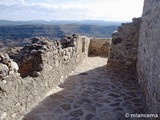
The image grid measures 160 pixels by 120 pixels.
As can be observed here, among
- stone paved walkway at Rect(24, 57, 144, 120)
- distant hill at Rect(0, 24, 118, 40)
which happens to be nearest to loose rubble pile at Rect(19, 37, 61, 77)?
stone paved walkway at Rect(24, 57, 144, 120)

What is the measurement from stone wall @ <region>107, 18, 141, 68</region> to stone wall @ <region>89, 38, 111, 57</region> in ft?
17.0

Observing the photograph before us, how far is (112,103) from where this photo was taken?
7152 mm

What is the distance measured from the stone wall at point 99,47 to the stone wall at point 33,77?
22.0 feet

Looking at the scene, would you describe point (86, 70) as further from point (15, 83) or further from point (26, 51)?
point (15, 83)

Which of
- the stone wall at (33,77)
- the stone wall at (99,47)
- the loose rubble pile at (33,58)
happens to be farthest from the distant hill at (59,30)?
the loose rubble pile at (33,58)

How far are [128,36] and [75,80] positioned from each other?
372 centimetres

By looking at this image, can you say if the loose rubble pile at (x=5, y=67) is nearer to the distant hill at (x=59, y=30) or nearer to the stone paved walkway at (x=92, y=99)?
the stone paved walkway at (x=92, y=99)

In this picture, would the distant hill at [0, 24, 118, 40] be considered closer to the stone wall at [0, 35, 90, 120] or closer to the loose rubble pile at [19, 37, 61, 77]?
the stone wall at [0, 35, 90, 120]

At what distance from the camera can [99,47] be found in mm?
17203

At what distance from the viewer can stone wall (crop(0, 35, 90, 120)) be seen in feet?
17.4

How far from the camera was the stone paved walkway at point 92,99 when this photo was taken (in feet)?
20.4

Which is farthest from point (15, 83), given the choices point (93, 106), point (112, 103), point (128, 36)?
point (128, 36)

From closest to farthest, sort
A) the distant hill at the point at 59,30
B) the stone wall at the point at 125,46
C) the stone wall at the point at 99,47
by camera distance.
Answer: the stone wall at the point at 125,46
the stone wall at the point at 99,47
the distant hill at the point at 59,30

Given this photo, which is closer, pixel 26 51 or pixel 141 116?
pixel 141 116
